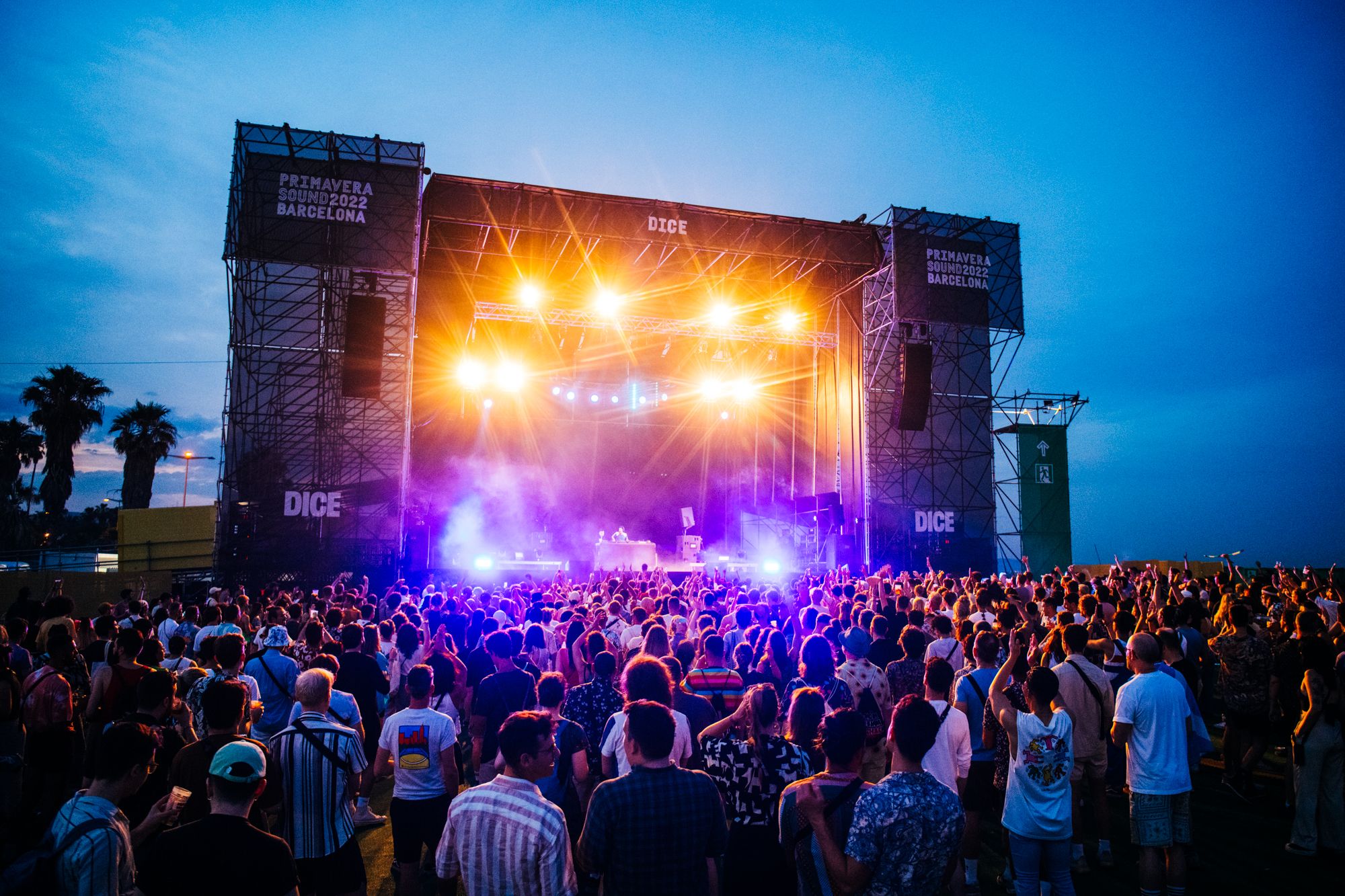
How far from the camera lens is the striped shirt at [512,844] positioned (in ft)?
8.75

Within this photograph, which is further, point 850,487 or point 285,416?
point 850,487

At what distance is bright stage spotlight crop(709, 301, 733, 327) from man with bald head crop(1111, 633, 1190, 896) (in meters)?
17.9

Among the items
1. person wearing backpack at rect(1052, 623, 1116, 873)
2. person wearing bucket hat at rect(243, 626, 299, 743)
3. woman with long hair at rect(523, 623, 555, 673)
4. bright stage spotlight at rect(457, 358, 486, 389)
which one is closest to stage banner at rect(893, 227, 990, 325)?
bright stage spotlight at rect(457, 358, 486, 389)

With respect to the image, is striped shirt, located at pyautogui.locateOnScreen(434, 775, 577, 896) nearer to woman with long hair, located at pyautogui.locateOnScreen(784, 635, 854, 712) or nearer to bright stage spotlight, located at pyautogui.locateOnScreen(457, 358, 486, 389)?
woman with long hair, located at pyautogui.locateOnScreen(784, 635, 854, 712)

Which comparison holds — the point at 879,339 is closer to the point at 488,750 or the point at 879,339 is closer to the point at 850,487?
the point at 850,487

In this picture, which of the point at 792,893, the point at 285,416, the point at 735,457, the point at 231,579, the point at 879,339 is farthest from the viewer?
the point at 735,457

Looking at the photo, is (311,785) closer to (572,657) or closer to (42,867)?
(42,867)

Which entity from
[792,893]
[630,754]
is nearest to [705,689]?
[792,893]

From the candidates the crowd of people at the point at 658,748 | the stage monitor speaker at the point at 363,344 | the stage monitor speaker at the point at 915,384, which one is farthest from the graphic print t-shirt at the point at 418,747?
the stage monitor speaker at the point at 915,384

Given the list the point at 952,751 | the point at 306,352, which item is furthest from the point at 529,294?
the point at 952,751

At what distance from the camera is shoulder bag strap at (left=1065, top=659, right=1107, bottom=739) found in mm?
4922

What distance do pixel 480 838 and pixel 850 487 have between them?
19.7 m

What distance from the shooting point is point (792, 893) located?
3.26 meters

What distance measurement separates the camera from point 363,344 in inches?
680
